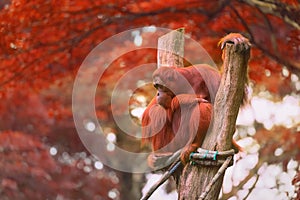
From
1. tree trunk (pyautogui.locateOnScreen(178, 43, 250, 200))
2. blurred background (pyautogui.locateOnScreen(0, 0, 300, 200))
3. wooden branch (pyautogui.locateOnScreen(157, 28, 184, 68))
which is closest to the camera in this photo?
tree trunk (pyautogui.locateOnScreen(178, 43, 250, 200))

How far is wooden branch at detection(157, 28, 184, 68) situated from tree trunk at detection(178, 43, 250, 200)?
0.19 meters

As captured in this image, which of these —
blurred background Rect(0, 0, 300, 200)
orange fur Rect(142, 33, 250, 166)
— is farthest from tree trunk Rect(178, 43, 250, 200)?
blurred background Rect(0, 0, 300, 200)

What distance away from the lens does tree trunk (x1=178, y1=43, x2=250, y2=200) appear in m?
1.19

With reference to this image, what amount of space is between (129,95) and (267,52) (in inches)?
22.9

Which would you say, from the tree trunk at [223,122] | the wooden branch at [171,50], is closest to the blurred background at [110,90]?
the wooden branch at [171,50]

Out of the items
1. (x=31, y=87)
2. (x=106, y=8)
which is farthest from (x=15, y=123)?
(x=106, y=8)

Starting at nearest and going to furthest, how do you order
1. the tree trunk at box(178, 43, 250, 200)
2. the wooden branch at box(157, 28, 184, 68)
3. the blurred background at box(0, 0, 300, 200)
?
the tree trunk at box(178, 43, 250, 200)
the wooden branch at box(157, 28, 184, 68)
the blurred background at box(0, 0, 300, 200)

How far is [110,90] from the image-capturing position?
2289mm

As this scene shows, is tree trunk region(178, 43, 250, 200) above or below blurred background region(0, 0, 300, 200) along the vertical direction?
above

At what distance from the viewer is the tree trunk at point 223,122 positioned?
1.19m

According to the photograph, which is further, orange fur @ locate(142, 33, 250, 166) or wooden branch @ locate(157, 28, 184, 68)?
wooden branch @ locate(157, 28, 184, 68)

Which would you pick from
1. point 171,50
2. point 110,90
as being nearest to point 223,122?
point 171,50

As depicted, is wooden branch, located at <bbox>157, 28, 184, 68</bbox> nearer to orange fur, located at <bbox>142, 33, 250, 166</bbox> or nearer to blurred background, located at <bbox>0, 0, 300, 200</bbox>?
orange fur, located at <bbox>142, 33, 250, 166</bbox>

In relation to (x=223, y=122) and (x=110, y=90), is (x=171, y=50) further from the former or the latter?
(x=110, y=90)
